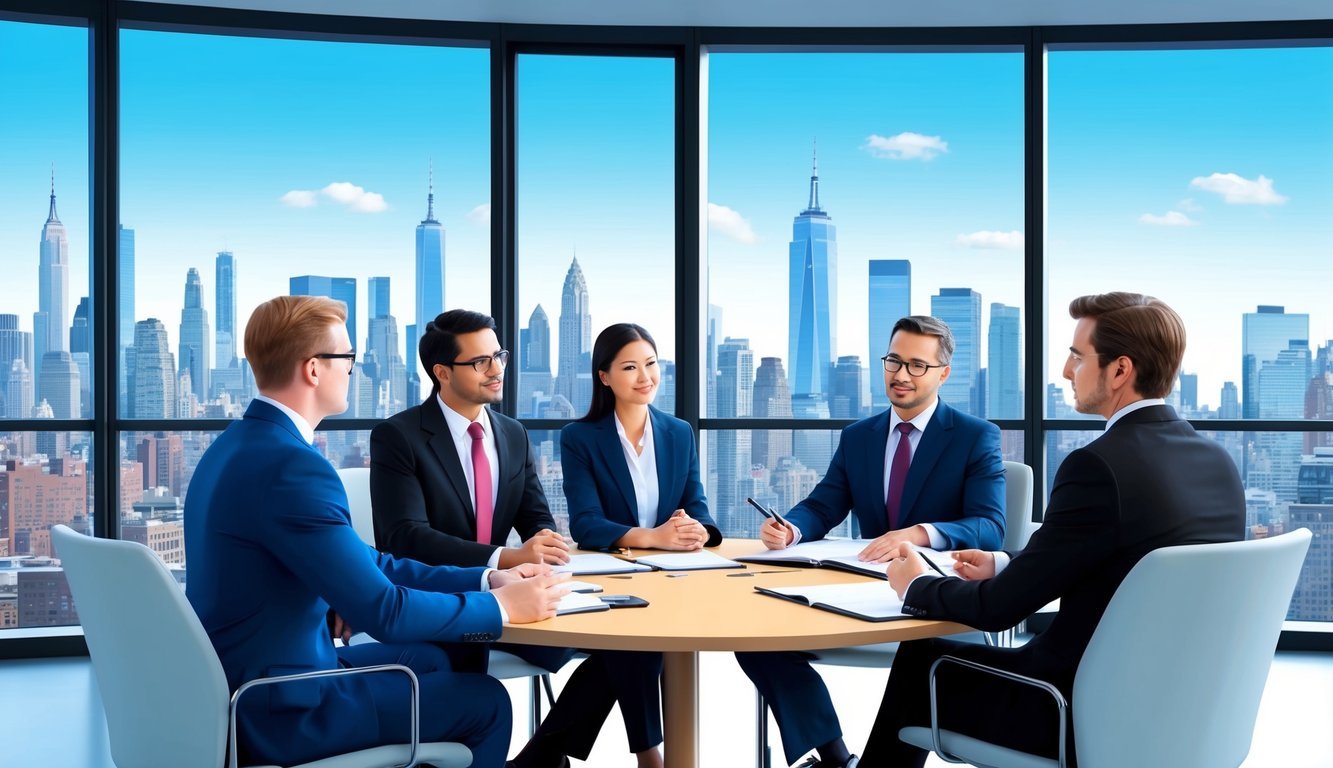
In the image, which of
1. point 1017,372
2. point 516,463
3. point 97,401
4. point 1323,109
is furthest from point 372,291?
point 1323,109

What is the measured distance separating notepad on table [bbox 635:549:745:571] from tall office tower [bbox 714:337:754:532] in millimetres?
2235

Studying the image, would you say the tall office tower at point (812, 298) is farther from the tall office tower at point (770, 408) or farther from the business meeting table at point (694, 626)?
the business meeting table at point (694, 626)

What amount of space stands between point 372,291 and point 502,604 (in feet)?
11.1

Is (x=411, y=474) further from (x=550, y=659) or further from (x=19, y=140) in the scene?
(x=19, y=140)

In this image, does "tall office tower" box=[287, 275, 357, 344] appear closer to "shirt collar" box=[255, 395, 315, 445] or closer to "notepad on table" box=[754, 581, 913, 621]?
"shirt collar" box=[255, 395, 315, 445]

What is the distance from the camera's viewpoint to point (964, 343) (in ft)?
17.2

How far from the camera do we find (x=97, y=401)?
4844mm

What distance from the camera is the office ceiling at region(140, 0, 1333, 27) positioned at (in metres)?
4.72

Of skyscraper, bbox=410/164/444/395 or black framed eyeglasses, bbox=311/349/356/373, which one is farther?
skyscraper, bbox=410/164/444/395

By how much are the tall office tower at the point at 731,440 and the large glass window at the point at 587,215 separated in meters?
0.28

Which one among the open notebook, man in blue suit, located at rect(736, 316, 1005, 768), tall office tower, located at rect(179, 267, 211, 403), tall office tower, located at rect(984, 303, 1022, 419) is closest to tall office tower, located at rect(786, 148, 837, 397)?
tall office tower, located at rect(984, 303, 1022, 419)

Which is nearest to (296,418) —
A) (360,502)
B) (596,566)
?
(596,566)

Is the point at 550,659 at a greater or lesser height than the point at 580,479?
lesser

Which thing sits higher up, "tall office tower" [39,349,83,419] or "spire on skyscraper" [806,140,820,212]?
"spire on skyscraper" [806,140,820,212]
